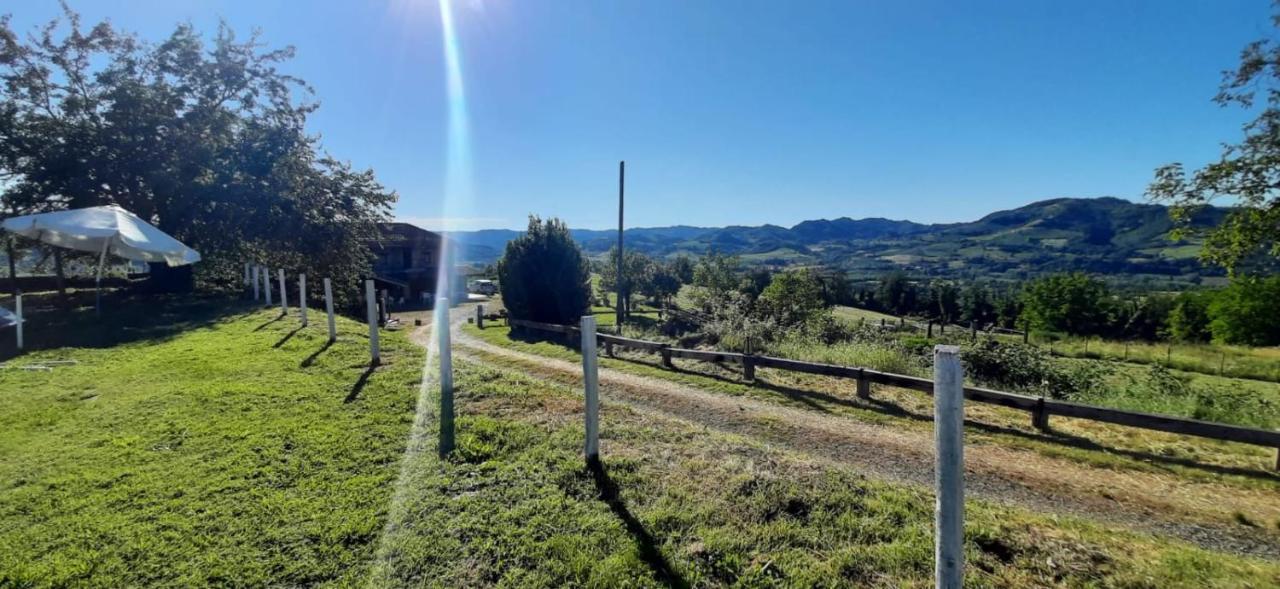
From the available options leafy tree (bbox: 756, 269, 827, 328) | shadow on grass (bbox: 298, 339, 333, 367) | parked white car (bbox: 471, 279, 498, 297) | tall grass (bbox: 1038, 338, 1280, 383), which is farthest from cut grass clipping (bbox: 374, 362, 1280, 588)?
parked white car (bbox: 471, 279, 498, 297)

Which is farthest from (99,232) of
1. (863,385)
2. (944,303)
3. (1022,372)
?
(944,303)

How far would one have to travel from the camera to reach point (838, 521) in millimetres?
3430

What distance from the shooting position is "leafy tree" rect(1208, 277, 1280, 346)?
1294 inches

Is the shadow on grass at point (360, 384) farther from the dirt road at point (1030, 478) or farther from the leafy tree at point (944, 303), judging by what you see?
the leafy tree at point (944, 303)

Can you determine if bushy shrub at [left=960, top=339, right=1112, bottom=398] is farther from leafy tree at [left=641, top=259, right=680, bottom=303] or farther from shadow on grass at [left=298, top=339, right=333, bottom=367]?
leafy tree at [left=641, top=259, right=680, bottom=303]

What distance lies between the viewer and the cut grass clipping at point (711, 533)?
9.53ft

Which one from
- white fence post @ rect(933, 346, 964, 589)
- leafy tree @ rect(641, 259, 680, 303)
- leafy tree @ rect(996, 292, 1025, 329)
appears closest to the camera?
white fence post @ rect(933, 346, 964, 589)

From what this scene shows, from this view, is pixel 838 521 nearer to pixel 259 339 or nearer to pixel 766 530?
pixel 766 530

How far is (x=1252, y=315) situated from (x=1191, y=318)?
1325 centimetres

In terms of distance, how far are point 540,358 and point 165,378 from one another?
651 centimetres

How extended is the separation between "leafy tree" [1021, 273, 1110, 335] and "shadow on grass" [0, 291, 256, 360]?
2303 inches

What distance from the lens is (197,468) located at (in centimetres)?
419

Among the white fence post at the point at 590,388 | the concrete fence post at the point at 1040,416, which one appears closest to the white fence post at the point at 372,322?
Result: the white fence post at the point at 590,388

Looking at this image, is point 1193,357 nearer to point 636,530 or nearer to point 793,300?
point 793,300
